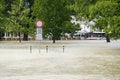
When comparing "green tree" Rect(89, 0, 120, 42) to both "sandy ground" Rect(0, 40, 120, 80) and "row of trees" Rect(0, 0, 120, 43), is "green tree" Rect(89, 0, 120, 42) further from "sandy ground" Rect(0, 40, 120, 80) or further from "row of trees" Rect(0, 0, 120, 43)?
"sandy ground" Rect(0, 40, 120, 80)

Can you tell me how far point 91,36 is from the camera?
13725cm

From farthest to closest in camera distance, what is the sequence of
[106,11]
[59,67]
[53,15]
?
[53,15] → [106,11] → [59,67]

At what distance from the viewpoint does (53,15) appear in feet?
246

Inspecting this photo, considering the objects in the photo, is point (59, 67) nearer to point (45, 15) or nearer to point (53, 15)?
point (53, 15)

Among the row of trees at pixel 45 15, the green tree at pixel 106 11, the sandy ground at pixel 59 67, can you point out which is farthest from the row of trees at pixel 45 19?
the sandy ground at pixel 59 67

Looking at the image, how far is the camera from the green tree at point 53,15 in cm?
7512

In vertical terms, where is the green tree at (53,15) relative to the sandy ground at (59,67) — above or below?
above

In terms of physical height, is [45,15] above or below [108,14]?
above

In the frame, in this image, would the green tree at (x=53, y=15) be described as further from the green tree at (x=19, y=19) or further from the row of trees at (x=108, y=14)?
the row of trees at (x=108, y=14)

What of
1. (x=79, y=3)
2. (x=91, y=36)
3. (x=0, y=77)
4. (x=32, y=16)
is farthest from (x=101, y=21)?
(x=91, y=36)

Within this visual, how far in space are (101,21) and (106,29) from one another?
4.81 feet

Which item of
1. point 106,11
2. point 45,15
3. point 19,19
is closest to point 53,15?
point 45,15

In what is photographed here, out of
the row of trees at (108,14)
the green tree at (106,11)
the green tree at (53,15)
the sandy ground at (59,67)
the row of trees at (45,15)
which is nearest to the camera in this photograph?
the sandy ground at (59,67)

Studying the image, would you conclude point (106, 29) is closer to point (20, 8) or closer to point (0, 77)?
point (0, 77)
